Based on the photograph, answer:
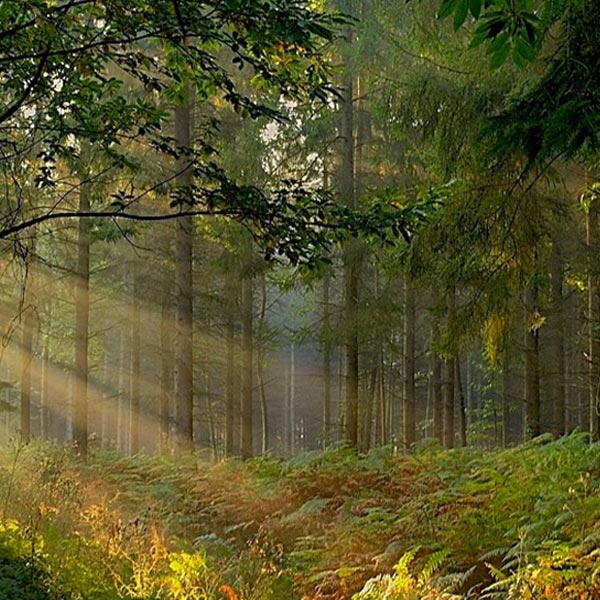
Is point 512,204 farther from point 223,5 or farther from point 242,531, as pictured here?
point 242,531

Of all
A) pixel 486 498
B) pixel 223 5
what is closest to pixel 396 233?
pixel 223 5

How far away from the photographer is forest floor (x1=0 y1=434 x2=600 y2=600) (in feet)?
14.1

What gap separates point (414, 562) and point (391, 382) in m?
26.2

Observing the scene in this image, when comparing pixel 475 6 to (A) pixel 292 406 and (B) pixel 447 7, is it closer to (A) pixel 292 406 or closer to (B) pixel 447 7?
(B) pixel 447 7

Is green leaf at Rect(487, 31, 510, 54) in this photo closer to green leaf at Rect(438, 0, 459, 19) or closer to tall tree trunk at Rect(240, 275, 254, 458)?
green leaf at Rect(438, 0, 459, 19)

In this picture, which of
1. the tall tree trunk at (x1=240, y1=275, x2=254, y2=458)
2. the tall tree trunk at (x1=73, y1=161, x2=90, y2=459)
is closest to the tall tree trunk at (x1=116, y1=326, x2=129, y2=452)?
the tall tree trunk at (x1=240, y1=275, x2=254, y2=458)

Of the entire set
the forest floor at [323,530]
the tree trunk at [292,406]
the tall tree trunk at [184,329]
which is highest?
the tall tree trunk at [184,329]

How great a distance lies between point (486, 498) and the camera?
672cm

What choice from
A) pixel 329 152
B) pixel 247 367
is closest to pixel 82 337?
pixel 247 367

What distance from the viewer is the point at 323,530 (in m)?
7.34

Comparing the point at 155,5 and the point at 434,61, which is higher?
the point at 434,61

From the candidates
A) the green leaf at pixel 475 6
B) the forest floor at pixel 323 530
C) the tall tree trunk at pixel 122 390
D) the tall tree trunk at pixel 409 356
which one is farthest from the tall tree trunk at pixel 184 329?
the tall tree trunk at pixel 122 390

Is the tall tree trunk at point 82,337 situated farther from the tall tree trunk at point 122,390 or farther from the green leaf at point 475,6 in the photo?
the tall tree trunk at point 122,390

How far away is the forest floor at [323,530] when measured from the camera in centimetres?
429
